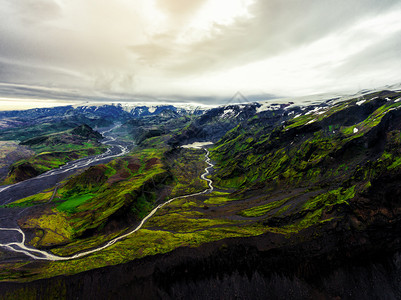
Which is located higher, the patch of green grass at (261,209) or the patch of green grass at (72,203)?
the patch of green grass at (261,209)

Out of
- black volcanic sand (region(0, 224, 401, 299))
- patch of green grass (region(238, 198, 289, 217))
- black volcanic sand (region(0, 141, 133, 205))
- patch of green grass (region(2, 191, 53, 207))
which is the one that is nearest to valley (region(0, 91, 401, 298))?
black volcanic sand (region(0, 224, 401, 299))

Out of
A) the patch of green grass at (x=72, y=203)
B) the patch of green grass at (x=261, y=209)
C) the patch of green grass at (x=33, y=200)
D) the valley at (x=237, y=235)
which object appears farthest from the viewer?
the patch of green grass at (x=33, y=200)

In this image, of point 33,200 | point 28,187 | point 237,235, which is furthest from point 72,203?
point 237,235

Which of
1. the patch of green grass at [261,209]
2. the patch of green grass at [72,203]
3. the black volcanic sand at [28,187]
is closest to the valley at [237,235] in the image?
the patch of green grass at [261,209]

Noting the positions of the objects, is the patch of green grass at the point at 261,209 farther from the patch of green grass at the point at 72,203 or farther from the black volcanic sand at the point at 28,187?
the black volcanic sand at the point at 28,187

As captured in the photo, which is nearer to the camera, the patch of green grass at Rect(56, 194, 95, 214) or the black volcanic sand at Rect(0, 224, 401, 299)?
the black volcanic sand at Rect(0, 224, 401, 299)

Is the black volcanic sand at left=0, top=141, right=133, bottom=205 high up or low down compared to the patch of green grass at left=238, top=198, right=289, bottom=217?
down

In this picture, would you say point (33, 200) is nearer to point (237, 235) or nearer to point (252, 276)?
point (237, 235)

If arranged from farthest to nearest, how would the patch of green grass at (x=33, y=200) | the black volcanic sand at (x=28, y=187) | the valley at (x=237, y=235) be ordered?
the black volcanic sand at (x=28, y=187)
the patch of green grass at (x=33, y=200)
the valley at (x=237, y=235)

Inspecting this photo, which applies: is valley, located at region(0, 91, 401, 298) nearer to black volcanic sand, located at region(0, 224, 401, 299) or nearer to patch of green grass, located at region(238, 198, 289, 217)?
black volcanic sand, located at region(0, 224, 401, 299)

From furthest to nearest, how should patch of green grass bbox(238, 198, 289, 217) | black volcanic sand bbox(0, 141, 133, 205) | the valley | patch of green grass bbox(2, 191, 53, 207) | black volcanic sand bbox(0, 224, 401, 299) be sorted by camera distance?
1. black volcanic sand bbox(0, 141, 133, 205)
2. patch of green grass bbox(2, 191, 53, 207)
3. patch of green grass bbox(238, 198, 289, 217)
4. the valley
5. black volcanic sand bbox(0, 224, 401, 299)

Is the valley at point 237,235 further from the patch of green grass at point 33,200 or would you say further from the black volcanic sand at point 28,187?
the black volcanic sand at point 28,187

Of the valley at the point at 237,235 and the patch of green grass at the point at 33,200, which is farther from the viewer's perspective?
the patch of green grass at the point at 33,200
